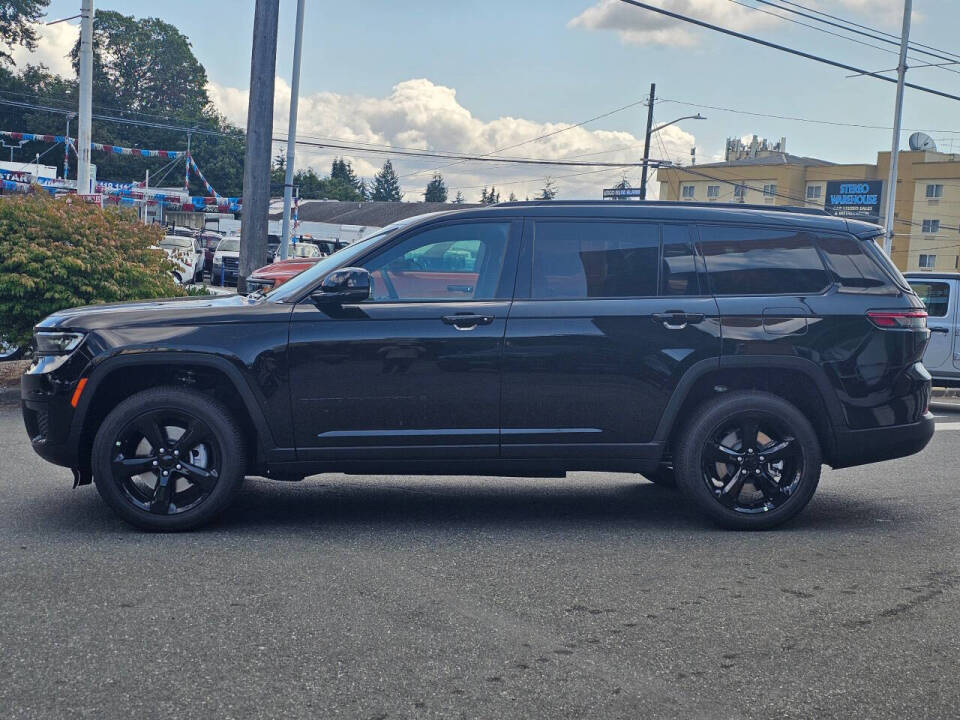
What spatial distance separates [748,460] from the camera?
6.11 metres

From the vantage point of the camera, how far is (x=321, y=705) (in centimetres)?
354

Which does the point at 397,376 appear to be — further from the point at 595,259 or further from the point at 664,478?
the point at 664,478

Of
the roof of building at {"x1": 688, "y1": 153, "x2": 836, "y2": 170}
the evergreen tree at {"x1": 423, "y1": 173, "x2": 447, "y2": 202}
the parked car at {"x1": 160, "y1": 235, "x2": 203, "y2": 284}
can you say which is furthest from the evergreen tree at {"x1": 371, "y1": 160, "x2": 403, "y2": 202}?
the parked car at {"x1": 160, "y1": 235, "x2": 203, "y2": 284}

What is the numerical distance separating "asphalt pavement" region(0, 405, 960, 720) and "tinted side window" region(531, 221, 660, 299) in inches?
55.2

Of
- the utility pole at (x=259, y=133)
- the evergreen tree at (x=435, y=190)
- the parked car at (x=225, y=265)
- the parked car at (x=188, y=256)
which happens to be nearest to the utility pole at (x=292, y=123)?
the parked car at (x=188, y=256)

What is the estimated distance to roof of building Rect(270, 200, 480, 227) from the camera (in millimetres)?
83500

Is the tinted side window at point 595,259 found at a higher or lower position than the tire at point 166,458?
higher

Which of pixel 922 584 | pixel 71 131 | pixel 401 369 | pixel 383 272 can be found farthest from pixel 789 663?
pixel 71 131

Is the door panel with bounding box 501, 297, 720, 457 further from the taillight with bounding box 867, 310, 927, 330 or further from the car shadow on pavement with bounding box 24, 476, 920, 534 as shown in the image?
the taillight with bounding box 867, 310, 927, 330

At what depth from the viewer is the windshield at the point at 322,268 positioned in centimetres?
598

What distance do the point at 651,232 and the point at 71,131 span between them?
316 ft

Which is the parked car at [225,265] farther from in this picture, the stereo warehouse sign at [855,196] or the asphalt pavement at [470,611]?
the stereo warehouse sign at [855,196]

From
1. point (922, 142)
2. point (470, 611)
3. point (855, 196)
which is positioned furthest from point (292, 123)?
point (855, 196)

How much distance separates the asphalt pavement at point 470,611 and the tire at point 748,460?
17cm
